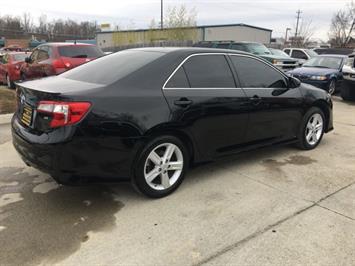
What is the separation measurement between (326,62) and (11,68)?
1153 cm

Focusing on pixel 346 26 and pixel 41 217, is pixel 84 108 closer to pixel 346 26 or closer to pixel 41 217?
pixel 41 217

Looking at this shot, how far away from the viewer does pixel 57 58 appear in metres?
9.42

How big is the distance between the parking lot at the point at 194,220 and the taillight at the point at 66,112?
3.04 ft

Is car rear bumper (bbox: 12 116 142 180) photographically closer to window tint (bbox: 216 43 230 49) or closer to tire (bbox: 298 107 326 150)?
tire (bbox: 298 107 326 150)

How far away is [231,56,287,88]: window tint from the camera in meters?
4.40

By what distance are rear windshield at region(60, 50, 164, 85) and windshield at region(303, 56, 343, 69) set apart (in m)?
10.5

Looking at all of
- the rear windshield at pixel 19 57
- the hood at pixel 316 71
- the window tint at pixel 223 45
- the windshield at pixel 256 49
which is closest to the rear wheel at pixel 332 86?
the hood at pixel 316 71

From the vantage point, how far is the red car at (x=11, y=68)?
1234cm

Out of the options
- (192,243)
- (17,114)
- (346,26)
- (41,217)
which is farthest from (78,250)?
(346,26)

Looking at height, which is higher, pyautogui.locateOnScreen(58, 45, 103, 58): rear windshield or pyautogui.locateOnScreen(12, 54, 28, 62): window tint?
pyautogui.locateOnScreen(58, 45, 103, 58): rear windshield

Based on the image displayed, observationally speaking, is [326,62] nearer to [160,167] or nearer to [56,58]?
[56,58]

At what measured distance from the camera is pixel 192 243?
291 cm

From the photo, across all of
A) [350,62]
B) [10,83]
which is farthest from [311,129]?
[10,83]

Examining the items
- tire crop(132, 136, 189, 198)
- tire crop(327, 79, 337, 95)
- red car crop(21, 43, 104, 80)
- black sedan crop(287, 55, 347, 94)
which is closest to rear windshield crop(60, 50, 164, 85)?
tire crop(132, 136, 189, 198)
